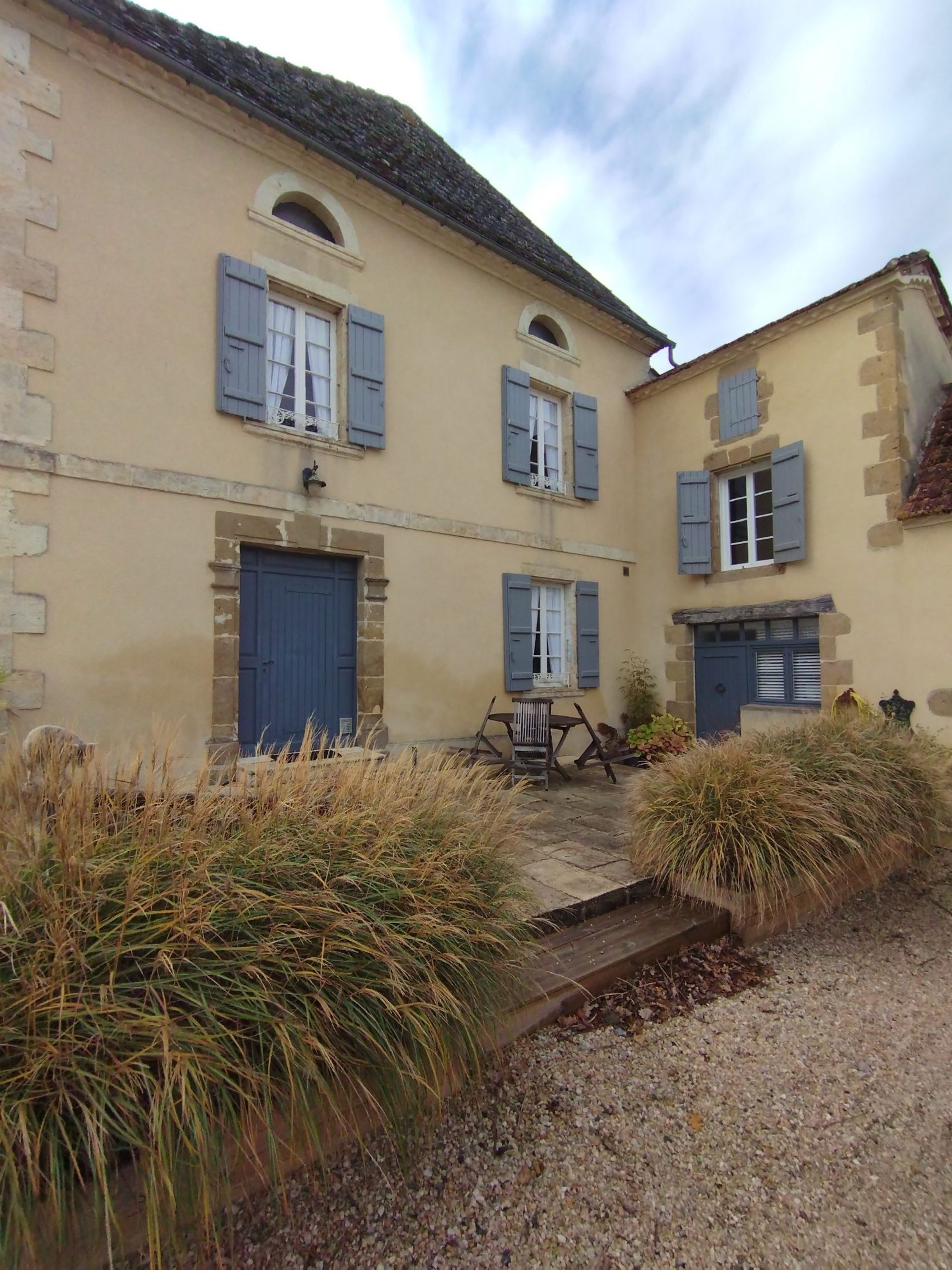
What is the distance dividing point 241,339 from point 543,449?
405 centimetres

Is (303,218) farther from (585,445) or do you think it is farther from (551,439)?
(585,445)

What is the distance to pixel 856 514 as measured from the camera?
6723 mm

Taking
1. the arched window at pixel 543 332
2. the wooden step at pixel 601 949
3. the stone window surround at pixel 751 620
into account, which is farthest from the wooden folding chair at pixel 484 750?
the arched window at pixel 543 332

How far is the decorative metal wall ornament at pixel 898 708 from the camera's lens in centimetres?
618

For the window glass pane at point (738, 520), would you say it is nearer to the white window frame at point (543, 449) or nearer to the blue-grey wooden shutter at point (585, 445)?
the blue-grey wooden shutter at point (585, 445)

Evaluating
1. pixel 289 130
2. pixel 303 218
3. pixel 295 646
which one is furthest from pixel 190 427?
pixel 289 130

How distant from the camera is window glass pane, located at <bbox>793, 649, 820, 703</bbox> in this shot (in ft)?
23.2

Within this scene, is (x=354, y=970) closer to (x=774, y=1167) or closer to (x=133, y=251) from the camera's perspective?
(x=774, y=1167)

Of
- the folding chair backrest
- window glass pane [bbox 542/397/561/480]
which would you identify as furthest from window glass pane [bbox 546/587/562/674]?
the folding chair backrest

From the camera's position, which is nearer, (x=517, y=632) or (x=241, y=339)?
(x=241, y=339)

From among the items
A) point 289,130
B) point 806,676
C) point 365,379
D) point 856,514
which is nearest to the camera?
point 289,130

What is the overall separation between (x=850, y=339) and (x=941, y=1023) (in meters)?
6.89

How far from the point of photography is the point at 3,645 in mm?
4398

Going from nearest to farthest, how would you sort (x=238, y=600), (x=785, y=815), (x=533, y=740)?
(x=785, y=815), (x=238, y=600), (x=533, y=740)
